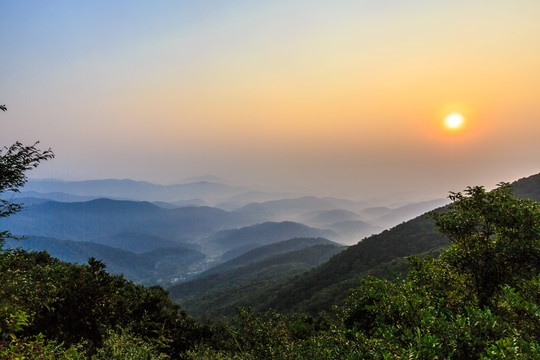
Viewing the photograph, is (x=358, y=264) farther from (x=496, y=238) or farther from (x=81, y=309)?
(x=81, y=309)

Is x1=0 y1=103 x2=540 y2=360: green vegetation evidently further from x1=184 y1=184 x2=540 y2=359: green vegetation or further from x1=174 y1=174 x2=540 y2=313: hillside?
x1=174 y1=174 x2=540 y2=313: hillside

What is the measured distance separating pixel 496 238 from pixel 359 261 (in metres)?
96.7

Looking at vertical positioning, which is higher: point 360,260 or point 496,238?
point 496,238

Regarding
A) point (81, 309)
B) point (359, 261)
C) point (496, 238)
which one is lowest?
point (359, 261)

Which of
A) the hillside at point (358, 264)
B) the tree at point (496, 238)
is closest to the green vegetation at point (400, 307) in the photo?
the tree at point (496, 238)

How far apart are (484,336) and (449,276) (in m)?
7.22

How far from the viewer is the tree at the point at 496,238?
14.3m

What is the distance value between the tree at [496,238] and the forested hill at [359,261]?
68.8m

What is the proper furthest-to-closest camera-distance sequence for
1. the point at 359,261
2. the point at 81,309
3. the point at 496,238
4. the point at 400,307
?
the point at 359,261 < the point at 81,309 < the point at 496,238 < the point at 400,307

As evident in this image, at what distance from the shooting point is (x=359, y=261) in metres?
105

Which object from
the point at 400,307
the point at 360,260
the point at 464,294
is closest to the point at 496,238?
the point at 464,294

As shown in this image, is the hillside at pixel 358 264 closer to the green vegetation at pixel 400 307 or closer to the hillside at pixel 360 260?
the hillside at pixel 360 260

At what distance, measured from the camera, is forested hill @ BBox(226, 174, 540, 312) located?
8681 cm

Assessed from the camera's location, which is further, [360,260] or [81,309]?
[360,260]
